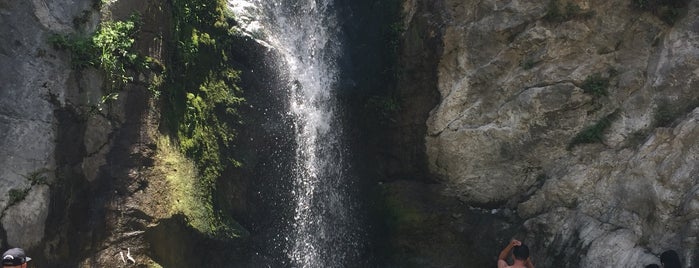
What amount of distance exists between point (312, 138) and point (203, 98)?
7.09 feet

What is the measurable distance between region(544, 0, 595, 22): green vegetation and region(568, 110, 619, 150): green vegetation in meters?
1.68

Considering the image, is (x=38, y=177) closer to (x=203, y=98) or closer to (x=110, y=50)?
(x=110, y=50)

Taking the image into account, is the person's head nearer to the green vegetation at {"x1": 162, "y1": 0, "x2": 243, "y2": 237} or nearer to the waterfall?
the green vegetation at {"x1": 162, "y1": 0, "x2": 243, "y2": 237}

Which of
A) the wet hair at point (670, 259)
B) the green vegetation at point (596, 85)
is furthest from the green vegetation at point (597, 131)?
the wet hair at point (670, 259)

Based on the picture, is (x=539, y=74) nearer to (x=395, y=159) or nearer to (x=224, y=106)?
(x=395, y=159)

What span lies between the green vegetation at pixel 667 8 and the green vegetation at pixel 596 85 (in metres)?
1.24

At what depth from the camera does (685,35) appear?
9047 mm

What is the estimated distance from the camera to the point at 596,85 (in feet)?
31.7

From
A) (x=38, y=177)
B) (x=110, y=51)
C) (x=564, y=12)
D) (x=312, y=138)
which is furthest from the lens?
(x=312, y=138)

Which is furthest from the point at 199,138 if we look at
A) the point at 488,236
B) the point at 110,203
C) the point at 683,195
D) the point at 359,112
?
the point at 683,195

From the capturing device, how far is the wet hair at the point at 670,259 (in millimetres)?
7309

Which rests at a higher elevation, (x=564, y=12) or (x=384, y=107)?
(x=564, y=12)

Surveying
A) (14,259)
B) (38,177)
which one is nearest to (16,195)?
(38,177)

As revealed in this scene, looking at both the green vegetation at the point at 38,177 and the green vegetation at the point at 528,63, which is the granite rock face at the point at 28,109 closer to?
the green vegetation at the point at 38,177
